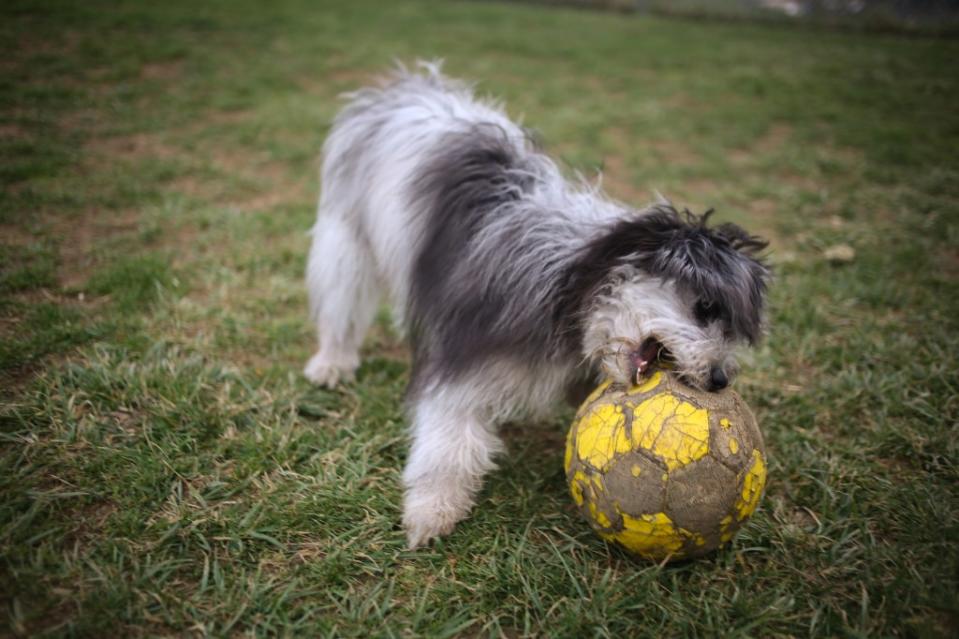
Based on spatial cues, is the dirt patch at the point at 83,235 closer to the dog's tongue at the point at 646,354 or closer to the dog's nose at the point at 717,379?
the dog's tongue at the point at 646,354

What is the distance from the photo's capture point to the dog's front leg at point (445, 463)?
2467mm

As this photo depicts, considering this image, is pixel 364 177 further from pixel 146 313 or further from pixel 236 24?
pixel 236 24

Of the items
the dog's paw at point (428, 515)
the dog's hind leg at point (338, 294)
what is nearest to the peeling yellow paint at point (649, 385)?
the dog's paw at point (428, 515)

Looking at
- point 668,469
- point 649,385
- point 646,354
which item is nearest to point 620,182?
point 646,354

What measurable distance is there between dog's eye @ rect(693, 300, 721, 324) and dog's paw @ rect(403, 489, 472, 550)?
3.90 feet

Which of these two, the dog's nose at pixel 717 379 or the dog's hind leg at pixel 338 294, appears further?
the dog's hind leg at pixel 338 294

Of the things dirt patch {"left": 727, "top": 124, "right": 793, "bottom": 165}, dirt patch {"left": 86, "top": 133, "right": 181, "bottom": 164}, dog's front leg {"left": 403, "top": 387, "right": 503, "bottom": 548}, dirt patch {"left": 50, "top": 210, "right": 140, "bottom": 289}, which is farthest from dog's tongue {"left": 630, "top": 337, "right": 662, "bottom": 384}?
dirt patch {"left": 86, "top": 133, "right": 181, "bottom": 164}

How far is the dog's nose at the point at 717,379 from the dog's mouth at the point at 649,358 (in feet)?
0.47

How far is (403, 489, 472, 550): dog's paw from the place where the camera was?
2418mm

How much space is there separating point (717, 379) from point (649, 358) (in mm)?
247

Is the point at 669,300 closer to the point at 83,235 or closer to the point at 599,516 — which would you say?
the point at 599,516

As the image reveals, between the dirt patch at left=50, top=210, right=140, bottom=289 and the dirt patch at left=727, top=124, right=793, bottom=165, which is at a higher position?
the dirt patch at left=727, top=124, right=793, bottom=165

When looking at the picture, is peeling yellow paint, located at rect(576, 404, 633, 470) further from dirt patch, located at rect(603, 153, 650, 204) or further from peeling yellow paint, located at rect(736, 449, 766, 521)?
dirt patch, located at rect(603, 153, 650, 204)

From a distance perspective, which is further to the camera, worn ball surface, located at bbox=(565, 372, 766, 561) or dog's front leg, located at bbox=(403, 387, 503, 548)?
dog's front leg, located at bbox=(403, 387, 503, 548)
